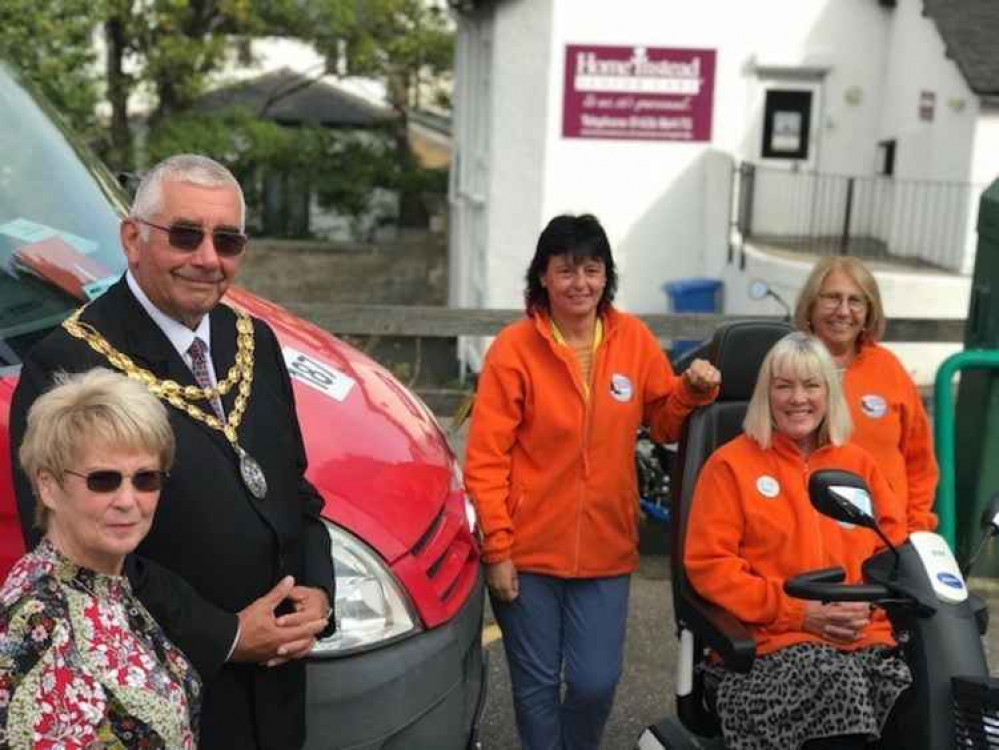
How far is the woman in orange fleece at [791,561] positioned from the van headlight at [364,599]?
0.81 metres

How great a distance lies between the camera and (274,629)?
2.40 m

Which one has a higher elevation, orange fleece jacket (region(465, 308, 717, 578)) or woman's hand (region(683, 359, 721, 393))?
woman's hand (region(683, 359, 721, 393))

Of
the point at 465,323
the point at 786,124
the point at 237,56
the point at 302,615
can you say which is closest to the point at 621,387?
the point at 302,615

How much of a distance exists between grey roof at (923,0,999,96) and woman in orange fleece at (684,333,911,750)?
391 inches

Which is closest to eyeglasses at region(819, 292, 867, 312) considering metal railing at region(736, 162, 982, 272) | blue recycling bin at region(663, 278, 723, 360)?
metal railing at region(736, 162, 982, 272)

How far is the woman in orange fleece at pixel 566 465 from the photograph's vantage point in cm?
342

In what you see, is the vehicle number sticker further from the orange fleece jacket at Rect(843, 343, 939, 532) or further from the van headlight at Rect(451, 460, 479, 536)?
the orange fleece jacket at Rect(843, 343, 939, 532)

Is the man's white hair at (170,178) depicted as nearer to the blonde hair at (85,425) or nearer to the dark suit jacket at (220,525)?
the dark suit jacket at (220,525)

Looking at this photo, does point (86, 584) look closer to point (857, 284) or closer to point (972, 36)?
point (857, 284)

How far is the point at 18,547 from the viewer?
267cm

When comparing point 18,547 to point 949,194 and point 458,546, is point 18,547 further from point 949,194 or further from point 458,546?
point 949,194

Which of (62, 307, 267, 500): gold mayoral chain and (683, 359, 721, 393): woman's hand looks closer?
(62, 307, 267, 500): gold mayoral chain

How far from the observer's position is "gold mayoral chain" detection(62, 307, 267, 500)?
2.29m

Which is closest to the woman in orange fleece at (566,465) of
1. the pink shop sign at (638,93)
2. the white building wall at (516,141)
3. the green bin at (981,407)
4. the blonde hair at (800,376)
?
the blonde hair at (800,376)
